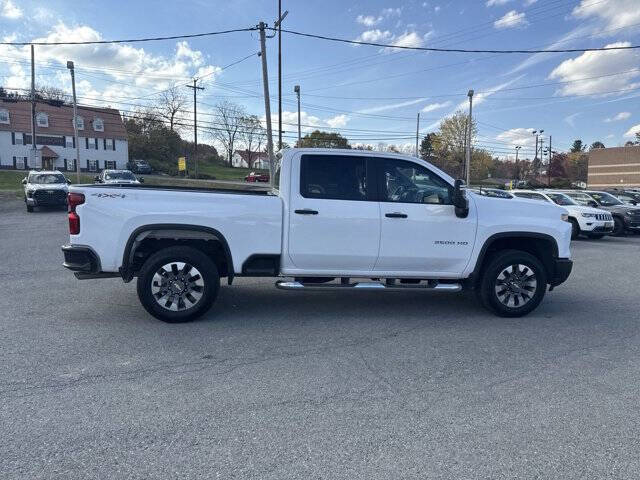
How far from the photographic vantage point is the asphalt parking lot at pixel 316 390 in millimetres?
2867

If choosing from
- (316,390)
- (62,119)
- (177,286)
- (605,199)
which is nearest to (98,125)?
(62,119)

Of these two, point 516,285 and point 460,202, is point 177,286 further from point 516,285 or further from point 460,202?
point 516,285

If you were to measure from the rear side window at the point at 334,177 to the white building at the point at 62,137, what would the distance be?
2471 inches

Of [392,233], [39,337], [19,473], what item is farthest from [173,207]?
[19,473]

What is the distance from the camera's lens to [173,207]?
5297mm

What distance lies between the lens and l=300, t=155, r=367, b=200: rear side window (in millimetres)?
5609

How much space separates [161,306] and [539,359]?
4.05m

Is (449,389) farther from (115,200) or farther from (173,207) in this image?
(115,200)

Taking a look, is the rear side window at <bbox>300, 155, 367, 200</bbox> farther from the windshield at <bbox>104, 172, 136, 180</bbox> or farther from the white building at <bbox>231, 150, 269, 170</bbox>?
the white building at <bbox>231, 150, 269, 170</bbox>

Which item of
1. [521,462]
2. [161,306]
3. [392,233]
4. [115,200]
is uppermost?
[115,200]

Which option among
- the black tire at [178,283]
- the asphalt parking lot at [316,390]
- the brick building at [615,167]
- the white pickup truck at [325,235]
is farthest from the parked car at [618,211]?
the brick building at [615,167]

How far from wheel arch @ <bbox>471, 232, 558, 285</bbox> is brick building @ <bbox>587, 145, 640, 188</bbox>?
80855 millimetres

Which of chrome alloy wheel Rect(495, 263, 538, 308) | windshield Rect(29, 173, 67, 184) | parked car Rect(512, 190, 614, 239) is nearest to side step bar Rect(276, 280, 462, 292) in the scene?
chrome alloy wheel Rect(495, 263, 538, 308)

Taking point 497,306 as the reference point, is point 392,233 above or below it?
above
